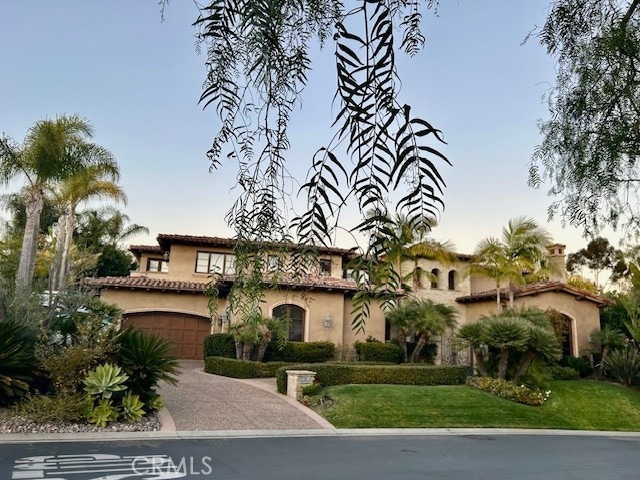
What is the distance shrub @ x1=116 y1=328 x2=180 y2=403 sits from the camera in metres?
12.8

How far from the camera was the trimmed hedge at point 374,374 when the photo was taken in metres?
18.0

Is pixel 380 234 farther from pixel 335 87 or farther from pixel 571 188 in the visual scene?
pixel 571 188

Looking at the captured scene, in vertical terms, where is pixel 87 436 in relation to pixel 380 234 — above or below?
below

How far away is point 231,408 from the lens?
576 inches

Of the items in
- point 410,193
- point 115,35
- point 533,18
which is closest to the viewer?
point 410,193

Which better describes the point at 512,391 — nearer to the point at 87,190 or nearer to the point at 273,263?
the point at 273,263

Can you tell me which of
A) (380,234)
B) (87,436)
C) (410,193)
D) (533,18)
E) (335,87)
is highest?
(533,18)

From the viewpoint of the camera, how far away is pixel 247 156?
218 centimetres

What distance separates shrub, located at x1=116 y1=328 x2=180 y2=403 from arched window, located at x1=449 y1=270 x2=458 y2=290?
21214 millimetres

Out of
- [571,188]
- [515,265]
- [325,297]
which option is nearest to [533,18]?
[571,188]

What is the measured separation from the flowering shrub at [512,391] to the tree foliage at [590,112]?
13498 millimetres

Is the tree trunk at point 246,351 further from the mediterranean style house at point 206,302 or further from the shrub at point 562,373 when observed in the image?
the shrub at point 562,373

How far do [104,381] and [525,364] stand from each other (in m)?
14.6

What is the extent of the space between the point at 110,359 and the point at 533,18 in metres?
11.6
